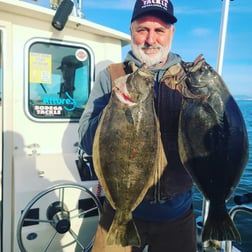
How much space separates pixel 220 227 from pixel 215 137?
0.53m

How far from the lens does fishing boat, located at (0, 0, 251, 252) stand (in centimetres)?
278

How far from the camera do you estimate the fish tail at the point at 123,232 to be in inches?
72.4

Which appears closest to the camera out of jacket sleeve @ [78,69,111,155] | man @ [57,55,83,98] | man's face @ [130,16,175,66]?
jacket sleeve @ [78,69,111,155]

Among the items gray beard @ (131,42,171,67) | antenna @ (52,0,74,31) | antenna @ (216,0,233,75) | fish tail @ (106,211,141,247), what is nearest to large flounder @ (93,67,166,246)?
fish tail @ (106,211,141,247)

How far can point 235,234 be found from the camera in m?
1.71

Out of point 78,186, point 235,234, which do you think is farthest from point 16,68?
point 235,234

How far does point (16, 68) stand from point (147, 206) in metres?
2.13

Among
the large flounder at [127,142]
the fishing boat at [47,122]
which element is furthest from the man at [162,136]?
the fishing boat at [47,122]

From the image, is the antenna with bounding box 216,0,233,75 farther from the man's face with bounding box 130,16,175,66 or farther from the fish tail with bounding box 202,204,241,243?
the fish tail with bounding box 202,204,241,243

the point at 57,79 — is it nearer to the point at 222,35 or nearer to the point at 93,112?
the point at 93,112

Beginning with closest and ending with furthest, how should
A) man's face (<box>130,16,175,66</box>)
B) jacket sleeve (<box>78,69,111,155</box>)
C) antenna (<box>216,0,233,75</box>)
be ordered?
1. jacket sleeve (<box>78,69,111,155</box>)
2. man's face (<box>130,16,175,66</box>)
3. antenna (<box>216,0,233,75</box>)

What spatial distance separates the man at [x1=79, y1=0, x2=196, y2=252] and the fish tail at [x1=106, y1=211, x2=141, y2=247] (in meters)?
0.38

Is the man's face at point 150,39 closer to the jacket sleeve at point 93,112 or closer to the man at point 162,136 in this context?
the man at point 162,136

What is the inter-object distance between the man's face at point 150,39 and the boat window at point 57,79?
1.44 metres
